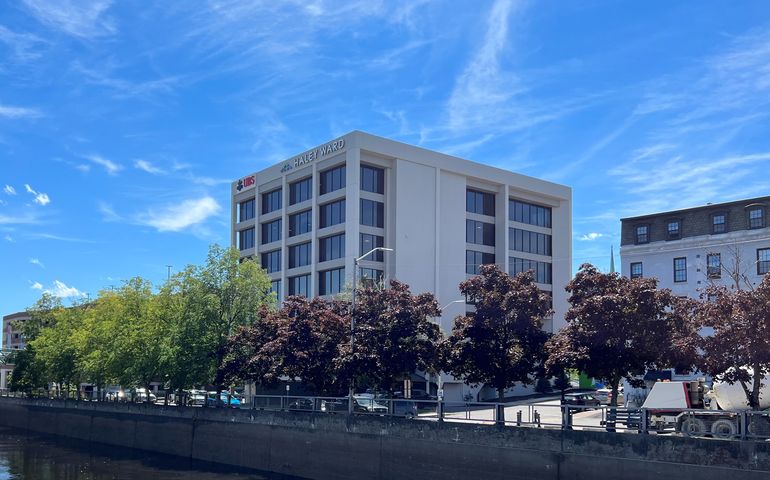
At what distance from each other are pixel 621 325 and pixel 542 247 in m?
59.7

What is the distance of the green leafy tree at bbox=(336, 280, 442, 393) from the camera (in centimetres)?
3884

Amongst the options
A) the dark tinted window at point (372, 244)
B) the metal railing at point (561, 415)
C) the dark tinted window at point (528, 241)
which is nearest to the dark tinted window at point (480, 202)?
the dark tinted window at point (528, 241)

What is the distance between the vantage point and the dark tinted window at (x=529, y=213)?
87.3 metres

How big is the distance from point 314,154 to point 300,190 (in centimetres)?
521

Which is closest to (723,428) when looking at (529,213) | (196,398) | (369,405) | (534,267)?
(369,405)

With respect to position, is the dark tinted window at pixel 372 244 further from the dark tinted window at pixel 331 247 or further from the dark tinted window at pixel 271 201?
the dark tinted window at pixel 271 201

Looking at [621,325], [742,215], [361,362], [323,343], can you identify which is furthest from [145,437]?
[742,215]

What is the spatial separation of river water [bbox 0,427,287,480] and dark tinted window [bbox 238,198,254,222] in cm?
3390

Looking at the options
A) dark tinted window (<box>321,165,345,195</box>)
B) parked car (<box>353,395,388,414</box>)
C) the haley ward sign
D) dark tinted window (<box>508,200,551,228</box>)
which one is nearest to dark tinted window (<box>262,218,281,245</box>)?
the haley ward sign

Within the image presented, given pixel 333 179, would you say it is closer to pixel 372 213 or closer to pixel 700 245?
pixel 372 213

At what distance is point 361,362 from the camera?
1539 inches

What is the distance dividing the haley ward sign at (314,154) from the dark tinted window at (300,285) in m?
11.5

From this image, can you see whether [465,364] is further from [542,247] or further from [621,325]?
[542,247]

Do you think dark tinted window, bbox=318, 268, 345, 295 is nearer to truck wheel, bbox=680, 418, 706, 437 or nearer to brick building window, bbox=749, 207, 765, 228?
brick building window, bbox=749, 207, 765, 228
